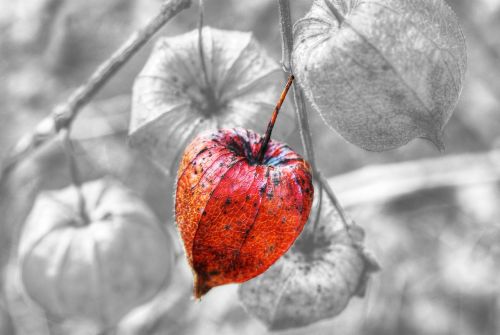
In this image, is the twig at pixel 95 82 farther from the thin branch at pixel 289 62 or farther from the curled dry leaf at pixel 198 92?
the thin branch at pixel 289 62

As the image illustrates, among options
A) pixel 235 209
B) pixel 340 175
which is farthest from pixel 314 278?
pixel 340 175

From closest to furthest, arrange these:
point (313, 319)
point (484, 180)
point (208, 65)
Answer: point (313, 319) < point (208, 65) < point (484, 180)

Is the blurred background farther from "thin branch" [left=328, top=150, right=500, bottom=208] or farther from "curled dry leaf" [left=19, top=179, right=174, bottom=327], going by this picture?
"curled dry leaf" [left=19, top=179, right=174, bottom=327]

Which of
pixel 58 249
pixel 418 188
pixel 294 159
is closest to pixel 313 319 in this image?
pixel 294 159

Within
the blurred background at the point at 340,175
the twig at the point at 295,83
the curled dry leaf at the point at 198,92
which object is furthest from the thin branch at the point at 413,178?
the twig at the point at 295,83

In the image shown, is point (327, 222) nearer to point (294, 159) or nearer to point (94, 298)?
point (294, 159)

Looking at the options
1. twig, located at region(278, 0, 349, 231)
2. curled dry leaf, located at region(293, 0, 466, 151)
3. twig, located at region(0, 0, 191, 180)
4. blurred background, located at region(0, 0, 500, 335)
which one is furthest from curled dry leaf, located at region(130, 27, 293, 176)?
blurred background, located at region(0, 0, 500, 335)

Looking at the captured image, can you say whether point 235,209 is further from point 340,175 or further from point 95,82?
point 340,175
